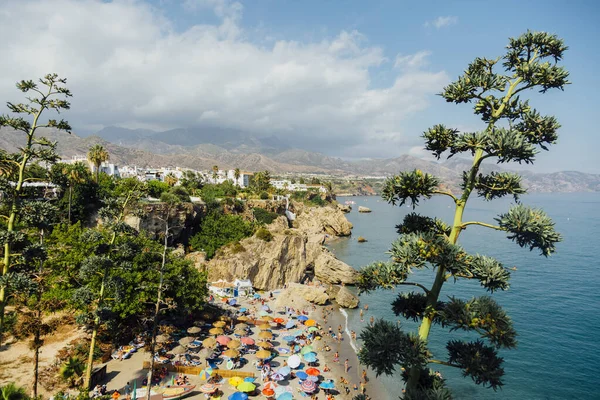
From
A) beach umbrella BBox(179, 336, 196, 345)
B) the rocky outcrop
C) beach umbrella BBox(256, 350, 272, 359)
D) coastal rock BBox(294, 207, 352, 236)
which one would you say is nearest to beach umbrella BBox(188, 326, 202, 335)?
beach umbrella BBox(179, 336, 196, 345)

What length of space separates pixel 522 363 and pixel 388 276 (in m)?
28.1

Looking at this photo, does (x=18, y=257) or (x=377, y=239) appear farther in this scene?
(x=377, y=239)

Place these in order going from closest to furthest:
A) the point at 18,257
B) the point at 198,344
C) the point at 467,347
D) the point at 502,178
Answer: the point at 502,178, the point at 467,347, the point at 18,257, the point at 198,344

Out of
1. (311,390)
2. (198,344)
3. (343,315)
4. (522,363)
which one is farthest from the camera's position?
(343,315)

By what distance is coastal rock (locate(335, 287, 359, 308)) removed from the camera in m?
38.1

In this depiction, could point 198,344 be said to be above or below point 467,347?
below

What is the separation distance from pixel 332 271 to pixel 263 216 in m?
22.3

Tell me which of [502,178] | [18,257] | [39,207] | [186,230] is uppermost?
[502,178]

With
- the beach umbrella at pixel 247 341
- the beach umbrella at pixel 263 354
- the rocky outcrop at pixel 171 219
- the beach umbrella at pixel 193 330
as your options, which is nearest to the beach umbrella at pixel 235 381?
the beach umbrella at pixel 263 354

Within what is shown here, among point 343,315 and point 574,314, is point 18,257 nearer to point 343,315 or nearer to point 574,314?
point 343,315

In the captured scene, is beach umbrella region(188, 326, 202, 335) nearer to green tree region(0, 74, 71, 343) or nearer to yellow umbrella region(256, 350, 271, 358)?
yellow umbrella region(256, 350, 271, 358)

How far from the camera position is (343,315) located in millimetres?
36062

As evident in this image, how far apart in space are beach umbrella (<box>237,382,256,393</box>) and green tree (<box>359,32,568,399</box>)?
50.3 ft

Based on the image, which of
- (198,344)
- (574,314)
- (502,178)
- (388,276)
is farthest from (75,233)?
(574,314)
